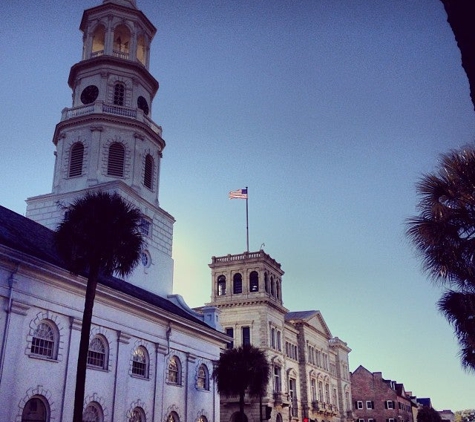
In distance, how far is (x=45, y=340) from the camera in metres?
25.6

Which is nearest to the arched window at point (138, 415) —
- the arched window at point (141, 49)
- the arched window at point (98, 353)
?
the arched window at point (98, 353)

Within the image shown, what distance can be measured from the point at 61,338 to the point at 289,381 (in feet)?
148

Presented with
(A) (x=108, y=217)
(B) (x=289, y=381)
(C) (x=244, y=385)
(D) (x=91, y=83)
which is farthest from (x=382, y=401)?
(A) (x=108, y=217)

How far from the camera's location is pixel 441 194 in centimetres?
1568

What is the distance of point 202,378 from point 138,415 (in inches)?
326

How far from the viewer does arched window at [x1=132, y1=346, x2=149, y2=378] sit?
31.8 meters

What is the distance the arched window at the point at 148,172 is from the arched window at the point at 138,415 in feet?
54.3

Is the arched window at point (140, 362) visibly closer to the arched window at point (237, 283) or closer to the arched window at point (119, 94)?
the arched window at point (119, 94)

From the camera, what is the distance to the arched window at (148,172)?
41.9 m

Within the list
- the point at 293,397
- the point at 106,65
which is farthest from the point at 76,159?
the point at 293,397

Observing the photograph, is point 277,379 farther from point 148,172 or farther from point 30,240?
point 30,240

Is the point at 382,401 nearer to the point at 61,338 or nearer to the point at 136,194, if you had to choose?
the point at 136,194

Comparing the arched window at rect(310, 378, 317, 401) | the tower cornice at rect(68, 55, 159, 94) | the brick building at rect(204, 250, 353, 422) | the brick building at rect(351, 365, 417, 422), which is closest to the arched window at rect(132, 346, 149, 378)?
the tower cornice at rect(68, 55, 159, 94)

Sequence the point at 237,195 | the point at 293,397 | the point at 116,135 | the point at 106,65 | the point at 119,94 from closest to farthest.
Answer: the point at 116,135
the point at 106,65
the point at 119,94
the point at 237,195
the point at 293,397
